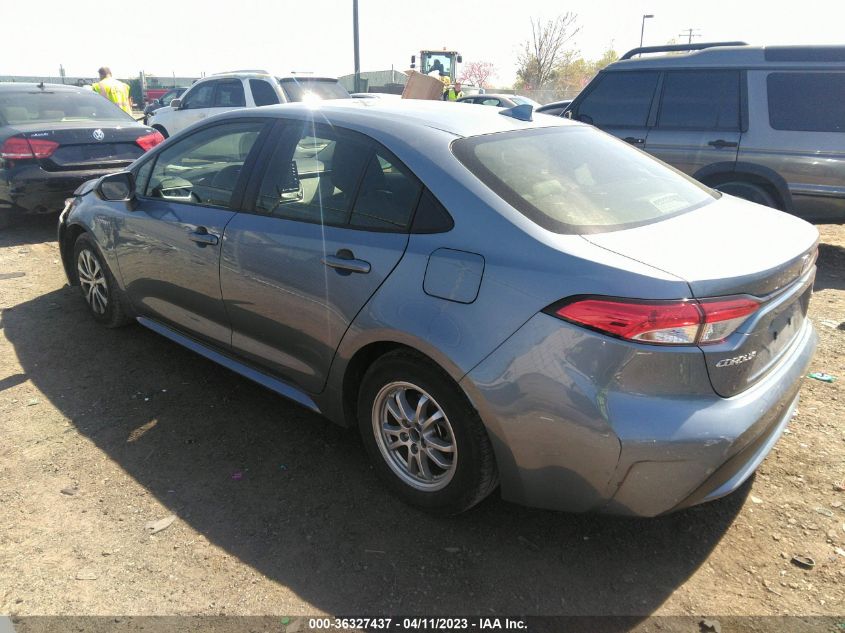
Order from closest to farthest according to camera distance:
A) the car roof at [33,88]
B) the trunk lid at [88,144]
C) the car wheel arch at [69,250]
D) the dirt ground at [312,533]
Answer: the dirt ground at [312,533] → the car wheel arch at [69,250] → the trunk lid at [88,144] → the car roof at [33,88]

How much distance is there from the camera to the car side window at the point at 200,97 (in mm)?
11531

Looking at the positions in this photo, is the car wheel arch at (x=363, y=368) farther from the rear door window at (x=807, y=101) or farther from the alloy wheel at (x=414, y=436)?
the rear door window at (x=807, y=101)

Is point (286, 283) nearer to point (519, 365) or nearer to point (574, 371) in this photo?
point (519, 365)

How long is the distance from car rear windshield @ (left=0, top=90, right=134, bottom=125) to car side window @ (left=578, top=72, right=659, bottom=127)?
5858 mm

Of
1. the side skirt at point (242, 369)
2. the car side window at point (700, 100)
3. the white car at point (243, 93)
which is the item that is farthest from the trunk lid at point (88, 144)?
the car side window at point (700, 100)

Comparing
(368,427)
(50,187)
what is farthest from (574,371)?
(50,187)

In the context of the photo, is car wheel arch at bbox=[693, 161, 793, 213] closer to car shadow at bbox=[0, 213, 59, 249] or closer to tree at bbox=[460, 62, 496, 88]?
car shadow at bbox=[0, 213, 59, 249]

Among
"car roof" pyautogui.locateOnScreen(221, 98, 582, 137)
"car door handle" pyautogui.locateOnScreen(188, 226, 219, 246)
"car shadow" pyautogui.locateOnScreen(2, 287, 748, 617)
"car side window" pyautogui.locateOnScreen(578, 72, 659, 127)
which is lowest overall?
"car shadow" pyautogui.locateOnScreen(2, 287, 748, 617)

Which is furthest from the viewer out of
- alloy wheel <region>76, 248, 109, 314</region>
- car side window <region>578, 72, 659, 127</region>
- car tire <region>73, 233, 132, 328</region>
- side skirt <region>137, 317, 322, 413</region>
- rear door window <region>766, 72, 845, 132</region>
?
car side window <region>578, 72, 659, 127</region>

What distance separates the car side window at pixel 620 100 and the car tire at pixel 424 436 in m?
5.35

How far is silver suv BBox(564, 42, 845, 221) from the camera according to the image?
5.81 metres

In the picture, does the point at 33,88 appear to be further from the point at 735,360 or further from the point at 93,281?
the point at 735,360

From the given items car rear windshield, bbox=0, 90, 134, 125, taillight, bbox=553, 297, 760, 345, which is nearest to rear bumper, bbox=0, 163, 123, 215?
car rear windshield, bbox=0, 90, 134, 125

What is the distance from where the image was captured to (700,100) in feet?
20.7
